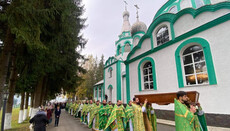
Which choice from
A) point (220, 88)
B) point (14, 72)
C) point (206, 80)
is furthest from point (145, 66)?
point (14, 72)

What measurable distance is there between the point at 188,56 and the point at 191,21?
2436mm

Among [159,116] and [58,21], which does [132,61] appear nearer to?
[159,116]

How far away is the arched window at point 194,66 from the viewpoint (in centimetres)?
776

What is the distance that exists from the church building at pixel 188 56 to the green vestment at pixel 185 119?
4.84 meters

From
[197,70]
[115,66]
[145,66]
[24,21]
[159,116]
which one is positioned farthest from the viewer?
[115,66]

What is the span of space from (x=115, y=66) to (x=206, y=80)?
12.6 m

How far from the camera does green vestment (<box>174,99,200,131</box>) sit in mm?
3186

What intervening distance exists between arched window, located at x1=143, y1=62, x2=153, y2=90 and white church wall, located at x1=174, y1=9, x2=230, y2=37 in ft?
12.3

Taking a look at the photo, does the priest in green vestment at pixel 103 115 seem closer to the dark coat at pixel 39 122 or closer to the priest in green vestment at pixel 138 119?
the priest in green vestment at pixel 138 119

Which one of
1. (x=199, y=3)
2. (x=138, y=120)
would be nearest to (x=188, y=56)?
(x=199, y=3)

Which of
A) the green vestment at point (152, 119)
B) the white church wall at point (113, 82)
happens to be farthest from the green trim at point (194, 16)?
the white church wall at point (113, 82)

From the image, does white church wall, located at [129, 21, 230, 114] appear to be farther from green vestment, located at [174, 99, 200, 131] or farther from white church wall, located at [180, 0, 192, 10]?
green vestment, located at [174, 99, 200, 131]

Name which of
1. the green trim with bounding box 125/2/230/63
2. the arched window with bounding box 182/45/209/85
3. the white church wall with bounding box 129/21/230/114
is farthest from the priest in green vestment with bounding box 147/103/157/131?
the green trim with bounding box 125/2/230/63

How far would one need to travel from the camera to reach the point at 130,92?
13.1 meters
